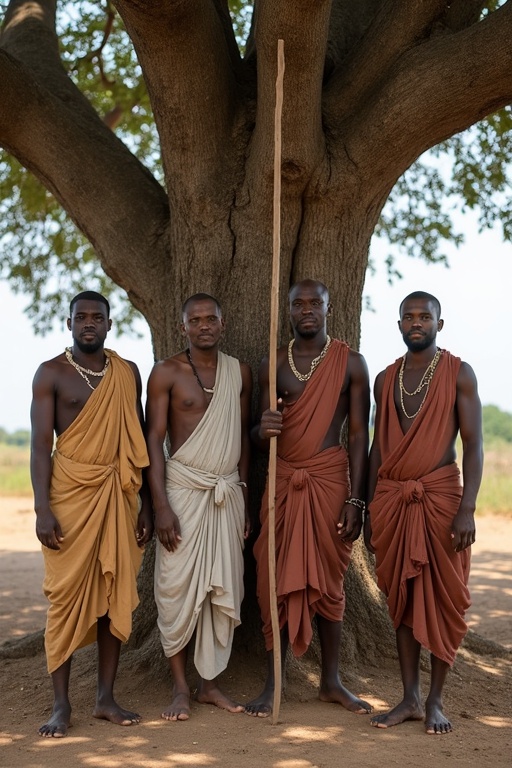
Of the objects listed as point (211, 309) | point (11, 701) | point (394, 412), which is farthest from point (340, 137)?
point (11, 701)

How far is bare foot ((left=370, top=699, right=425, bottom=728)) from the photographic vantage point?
5281 mm

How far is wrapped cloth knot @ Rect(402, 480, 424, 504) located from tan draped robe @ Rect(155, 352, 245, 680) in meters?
1.01

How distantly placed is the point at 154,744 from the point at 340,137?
392 centimetres

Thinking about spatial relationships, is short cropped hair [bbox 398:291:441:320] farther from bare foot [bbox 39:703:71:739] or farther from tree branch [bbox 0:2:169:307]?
bare foot [bbox 39:703:71:739]

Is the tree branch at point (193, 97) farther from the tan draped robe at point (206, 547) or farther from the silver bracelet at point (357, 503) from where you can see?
the silver bracelet at point (357, 503)

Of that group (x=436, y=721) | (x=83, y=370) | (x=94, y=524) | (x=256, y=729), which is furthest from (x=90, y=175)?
(x=436, y=721)

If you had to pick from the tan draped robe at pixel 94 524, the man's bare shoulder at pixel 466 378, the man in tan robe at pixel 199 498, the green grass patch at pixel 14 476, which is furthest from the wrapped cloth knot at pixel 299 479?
the green grass patch at pixel 14 476

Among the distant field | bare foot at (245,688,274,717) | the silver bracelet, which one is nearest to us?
bare foot at (245,688,274,717)

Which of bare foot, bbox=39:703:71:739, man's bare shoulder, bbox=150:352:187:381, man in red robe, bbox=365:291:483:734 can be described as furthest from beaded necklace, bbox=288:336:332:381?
bare foot, bbox=39:703:71:739

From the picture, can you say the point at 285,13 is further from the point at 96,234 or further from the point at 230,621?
the point at 230,621

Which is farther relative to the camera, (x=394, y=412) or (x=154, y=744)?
(x=394, y=412)

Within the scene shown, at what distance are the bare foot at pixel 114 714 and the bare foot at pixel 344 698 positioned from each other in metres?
1.11

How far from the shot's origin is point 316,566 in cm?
555

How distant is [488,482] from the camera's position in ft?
66.9
